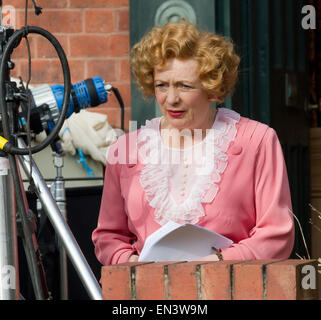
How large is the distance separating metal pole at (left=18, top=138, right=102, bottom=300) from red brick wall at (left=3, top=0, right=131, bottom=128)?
5.65 ft

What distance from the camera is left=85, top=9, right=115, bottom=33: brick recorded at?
382 cm

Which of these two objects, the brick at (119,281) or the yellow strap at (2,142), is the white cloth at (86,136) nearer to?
the yellow strap at (2,142)

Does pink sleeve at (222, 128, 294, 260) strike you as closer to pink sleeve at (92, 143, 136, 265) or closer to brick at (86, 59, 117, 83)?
pink sleeve at (92, 143, 136, 265)

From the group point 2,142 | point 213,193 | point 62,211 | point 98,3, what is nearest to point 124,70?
point 98,3

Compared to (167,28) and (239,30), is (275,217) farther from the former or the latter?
(239,30)

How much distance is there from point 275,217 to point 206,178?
212 millimetres

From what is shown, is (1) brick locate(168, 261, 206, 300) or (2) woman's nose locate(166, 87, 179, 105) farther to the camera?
(2) woman's nose locate(166, 87, 179, 105)

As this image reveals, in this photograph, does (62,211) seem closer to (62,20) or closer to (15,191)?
(15,191)

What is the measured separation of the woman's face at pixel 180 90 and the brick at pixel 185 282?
0.71 metres

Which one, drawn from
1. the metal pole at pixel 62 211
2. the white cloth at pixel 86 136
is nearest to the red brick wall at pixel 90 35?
the white cloth at pixel 86 136

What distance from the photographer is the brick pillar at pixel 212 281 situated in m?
1.47

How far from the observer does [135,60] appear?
2.28 m

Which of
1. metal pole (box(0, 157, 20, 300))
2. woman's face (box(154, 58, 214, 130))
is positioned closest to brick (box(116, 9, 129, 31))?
woman's face (box(154, 58, 214, 130))
